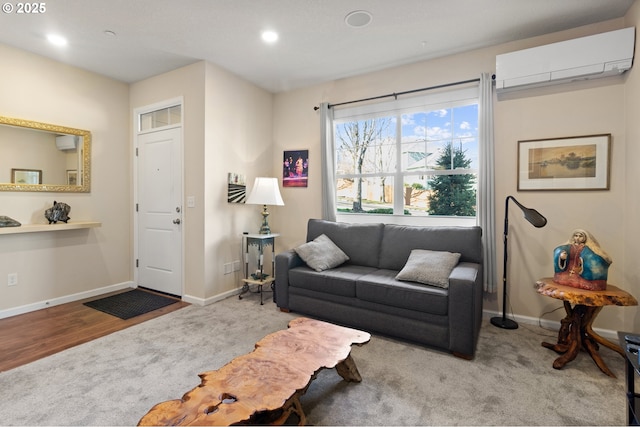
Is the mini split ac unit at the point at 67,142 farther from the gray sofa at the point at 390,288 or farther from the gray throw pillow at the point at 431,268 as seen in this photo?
the gray throw pillow at the point at 431,268

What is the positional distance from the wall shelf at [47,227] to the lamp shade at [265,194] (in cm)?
186

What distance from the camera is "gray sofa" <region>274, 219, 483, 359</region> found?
2.29m

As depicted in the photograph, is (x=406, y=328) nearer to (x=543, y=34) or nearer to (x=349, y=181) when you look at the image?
(x=349, y=181)

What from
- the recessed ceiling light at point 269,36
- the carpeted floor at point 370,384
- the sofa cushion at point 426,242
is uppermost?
the recessed ceiling light at point 269,36

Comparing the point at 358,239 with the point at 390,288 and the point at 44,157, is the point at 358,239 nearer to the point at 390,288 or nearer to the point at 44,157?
the point at 390,288

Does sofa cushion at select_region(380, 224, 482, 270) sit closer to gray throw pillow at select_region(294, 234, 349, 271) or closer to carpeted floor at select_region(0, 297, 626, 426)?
gray throw pillow at select_region(294, 234, 349, 271)

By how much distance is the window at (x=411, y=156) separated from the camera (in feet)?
10.8

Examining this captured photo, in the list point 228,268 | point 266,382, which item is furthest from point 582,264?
point 228,268

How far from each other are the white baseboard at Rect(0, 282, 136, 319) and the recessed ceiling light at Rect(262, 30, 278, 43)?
3533 millimetres

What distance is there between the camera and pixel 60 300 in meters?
3.46

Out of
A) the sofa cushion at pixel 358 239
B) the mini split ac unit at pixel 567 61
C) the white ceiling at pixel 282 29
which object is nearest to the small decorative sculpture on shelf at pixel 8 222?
the white ceiling at pixel 282 29

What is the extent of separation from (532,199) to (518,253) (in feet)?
1.76

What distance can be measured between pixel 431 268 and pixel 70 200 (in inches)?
158

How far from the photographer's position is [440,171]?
3379mm
